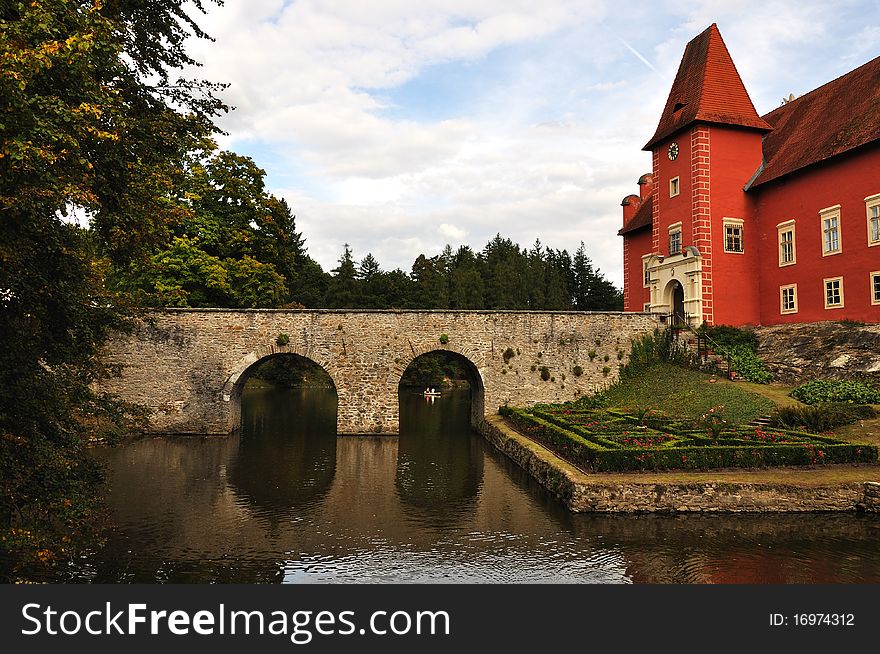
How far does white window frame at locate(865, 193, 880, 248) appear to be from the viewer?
22931 millimetres

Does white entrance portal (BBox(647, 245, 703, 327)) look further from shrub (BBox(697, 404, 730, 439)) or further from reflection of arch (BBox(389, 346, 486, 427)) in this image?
reflection of arch (BBox(389, 346, 486, 427))

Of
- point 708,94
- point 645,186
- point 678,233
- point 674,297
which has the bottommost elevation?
point 674,297

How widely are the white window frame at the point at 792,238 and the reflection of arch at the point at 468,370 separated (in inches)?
576

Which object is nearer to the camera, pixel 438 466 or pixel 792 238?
pixel 438 466

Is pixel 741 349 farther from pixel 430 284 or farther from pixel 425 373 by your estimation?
pixel 430 284

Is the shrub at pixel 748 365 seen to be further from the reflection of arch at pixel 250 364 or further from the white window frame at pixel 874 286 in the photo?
the reflection of arch at pixel 250 364

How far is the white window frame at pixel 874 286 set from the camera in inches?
904

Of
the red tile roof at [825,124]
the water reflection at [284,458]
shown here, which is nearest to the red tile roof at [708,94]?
the red tile roof at [825,124]

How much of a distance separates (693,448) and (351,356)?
1606 centimetres

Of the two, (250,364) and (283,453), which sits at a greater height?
(250,364)

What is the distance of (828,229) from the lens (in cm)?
2511

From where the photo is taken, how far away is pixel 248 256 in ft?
106

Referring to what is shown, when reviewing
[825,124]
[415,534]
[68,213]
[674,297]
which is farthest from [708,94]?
[68,213]

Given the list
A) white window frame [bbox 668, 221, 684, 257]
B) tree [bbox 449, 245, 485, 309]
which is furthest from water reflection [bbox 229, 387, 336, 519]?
tree [bbox 449, 245, 485, 309]
